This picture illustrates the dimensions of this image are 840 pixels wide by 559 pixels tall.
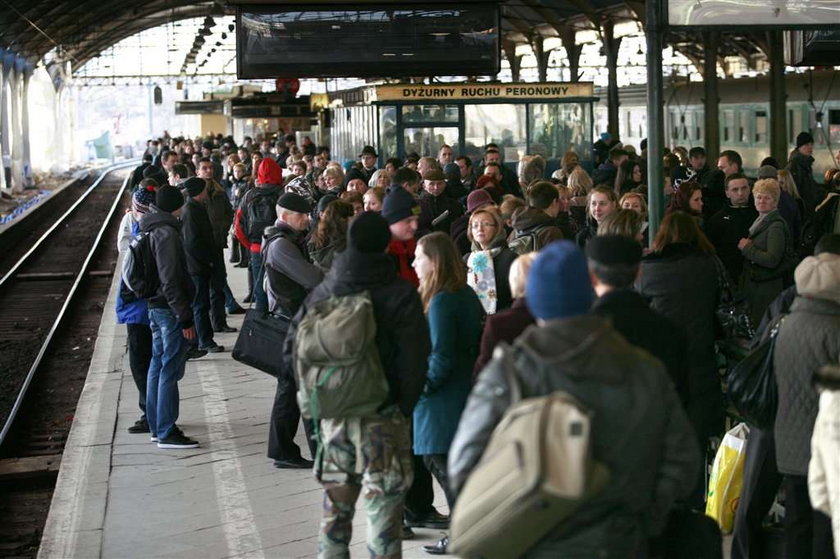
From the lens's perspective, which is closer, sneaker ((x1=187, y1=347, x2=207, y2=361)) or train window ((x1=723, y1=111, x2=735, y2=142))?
sneaker ((x1=187, y1=347, x2=207, y2=361))

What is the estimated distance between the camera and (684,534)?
188 inches

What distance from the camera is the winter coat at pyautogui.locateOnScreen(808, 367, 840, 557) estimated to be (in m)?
4.15

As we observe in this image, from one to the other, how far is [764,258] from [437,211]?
3558 mm

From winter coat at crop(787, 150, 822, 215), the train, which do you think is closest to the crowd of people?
winter coat at crop(787, 150, 822, 215)

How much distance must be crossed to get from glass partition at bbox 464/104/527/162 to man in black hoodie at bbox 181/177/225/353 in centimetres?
928

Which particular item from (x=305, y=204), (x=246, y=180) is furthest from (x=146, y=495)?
(x=246, y=180)

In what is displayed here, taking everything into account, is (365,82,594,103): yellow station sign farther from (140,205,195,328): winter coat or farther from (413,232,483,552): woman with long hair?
(413,232,483,552): woman with long hair

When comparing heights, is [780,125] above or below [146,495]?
above

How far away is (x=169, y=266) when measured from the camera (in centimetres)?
874

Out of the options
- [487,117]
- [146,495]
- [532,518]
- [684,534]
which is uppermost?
[487,117]

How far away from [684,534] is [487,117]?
57.1 feet

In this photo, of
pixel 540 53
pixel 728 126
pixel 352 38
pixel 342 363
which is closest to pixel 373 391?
pixel 342 363

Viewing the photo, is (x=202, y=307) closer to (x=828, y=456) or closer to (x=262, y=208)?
(x=262, y=208)

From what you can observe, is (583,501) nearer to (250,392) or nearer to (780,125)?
(250,392)
